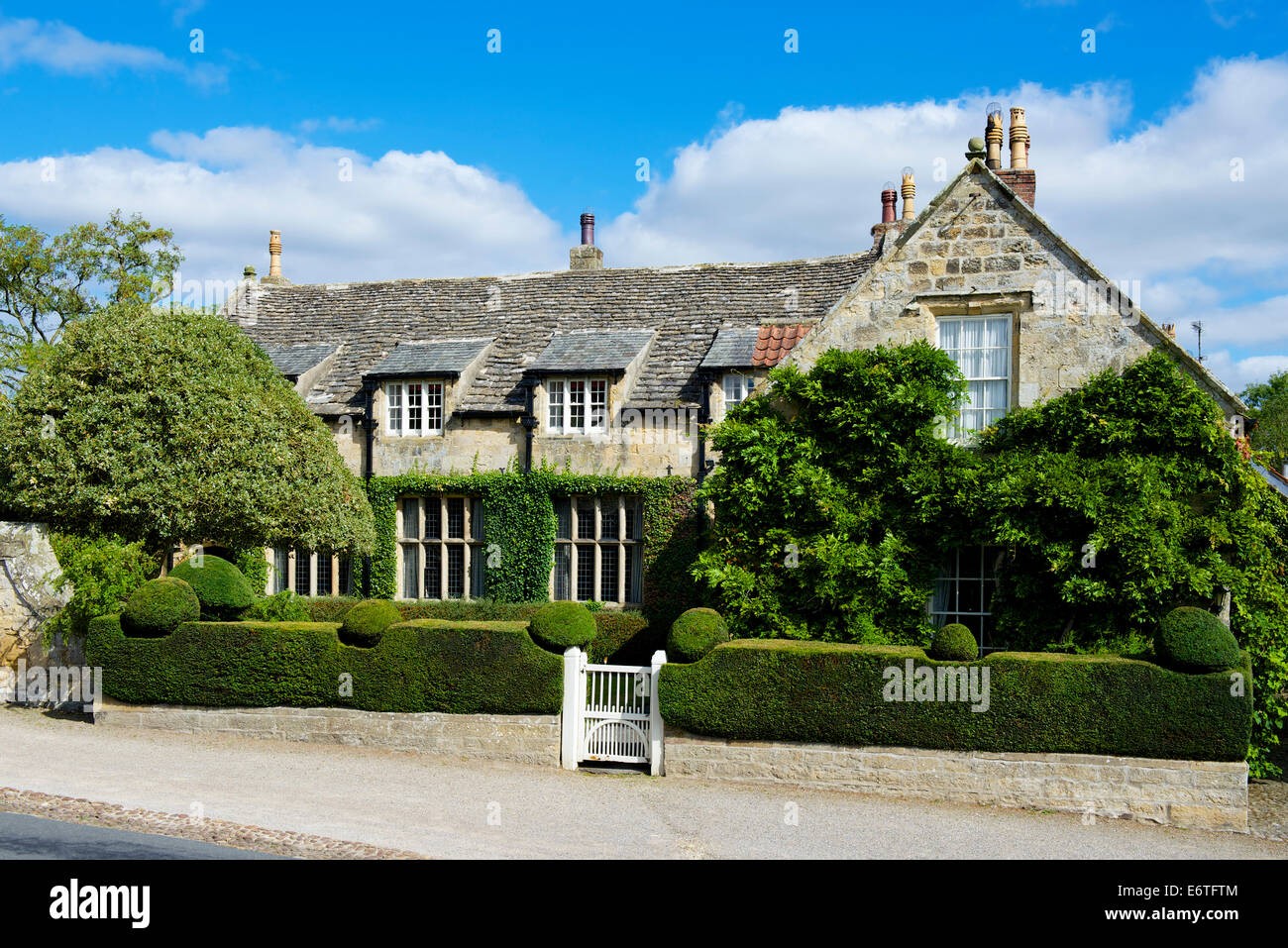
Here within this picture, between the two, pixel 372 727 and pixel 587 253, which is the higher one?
pixel 587 253

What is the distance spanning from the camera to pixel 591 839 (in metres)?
11.0

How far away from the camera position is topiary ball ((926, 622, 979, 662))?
13.3 meters

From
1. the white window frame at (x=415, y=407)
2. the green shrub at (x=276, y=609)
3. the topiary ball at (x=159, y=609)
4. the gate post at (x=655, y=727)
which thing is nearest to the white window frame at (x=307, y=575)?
the green shrub at (x=276, y=609)

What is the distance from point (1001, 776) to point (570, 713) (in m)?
5.71

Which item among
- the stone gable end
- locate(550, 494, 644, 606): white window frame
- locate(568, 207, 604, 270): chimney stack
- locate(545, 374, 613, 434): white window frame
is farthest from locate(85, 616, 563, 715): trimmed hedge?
locate(568, 207, 604, 270): chimney stack

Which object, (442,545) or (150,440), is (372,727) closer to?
(150,440)

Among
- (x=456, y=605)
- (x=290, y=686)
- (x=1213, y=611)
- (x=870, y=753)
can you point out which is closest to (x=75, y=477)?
(x=290, y=686)

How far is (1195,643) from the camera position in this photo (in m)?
12.6

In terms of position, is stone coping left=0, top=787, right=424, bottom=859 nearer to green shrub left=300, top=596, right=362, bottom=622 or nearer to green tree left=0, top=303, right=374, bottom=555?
green tree left=0, top=303, right=374, bottom=555

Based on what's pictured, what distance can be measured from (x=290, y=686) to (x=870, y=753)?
8523 mm

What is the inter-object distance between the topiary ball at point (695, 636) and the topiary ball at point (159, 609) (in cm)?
762

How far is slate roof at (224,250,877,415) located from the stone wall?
8.16 m

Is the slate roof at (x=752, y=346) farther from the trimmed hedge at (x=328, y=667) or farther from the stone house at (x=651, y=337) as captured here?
the trimmed hedge at (x=328, y=667)

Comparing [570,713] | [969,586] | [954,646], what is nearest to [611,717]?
[570,713]
